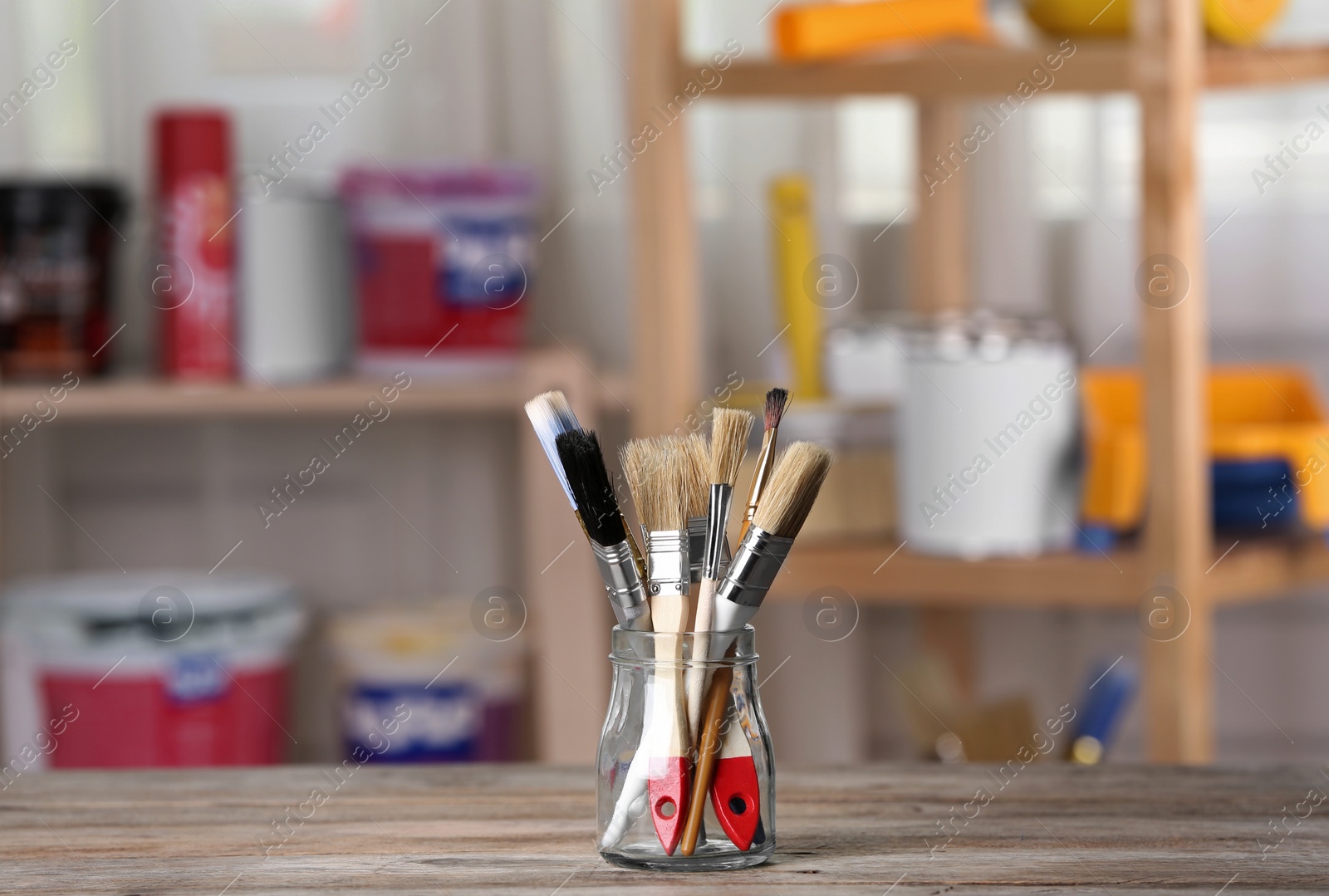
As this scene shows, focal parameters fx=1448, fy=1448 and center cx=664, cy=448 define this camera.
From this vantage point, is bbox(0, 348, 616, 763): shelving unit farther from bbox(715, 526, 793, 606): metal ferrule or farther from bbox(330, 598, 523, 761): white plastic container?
bbox(715, 526, 793, 606): metal ferrule

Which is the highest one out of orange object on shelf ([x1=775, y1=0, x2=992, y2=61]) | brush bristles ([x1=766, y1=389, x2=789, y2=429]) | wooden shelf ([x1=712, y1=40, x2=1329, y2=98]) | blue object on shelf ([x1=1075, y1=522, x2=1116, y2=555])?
orange object on shelf ([x1=775, y1=0, x2=992, y2=61])

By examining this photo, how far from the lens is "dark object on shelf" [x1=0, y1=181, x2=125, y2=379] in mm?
1388

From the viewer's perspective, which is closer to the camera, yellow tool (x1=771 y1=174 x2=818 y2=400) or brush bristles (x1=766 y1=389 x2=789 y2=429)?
brush bristles (x1=766 y1=389 x2=789 y2=429)

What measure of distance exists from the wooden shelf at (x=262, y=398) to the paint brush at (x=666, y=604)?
813 mm

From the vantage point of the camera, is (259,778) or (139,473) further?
(139,473)

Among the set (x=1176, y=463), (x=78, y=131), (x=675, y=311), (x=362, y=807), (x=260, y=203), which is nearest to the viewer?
(x=362, y=807)

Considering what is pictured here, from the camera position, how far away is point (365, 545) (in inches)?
62.4

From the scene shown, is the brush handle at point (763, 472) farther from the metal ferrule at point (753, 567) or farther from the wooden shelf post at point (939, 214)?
the wooden shelf post at point (939, 214)

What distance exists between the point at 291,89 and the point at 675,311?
603mm

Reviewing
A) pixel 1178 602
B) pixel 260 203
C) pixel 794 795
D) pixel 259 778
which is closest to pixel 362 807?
pixel 259 778

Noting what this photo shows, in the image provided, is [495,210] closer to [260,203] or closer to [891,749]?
[260,203]

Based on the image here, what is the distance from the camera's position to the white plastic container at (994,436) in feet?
3.61

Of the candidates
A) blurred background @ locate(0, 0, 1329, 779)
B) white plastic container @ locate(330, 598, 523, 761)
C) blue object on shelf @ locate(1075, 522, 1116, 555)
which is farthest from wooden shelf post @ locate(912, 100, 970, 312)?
white plastic container @ locate(330, 598, 523, 761)

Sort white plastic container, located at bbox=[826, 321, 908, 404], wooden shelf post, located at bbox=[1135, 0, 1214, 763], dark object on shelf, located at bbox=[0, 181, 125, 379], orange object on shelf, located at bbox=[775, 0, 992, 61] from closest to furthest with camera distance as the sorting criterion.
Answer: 1. wooden shelf post, located at bbox=[1135, 0, 1214, 763]
2. orange object on shelf, located at bbox=[775, 0, 992, 61]
3. white plastic container, located at bbox=[826, 321, 908, 404]
4. dark object on shelf, located at bbox=[0, 181, 125, 379]
